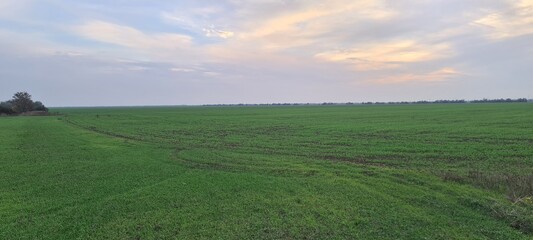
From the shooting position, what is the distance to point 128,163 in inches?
718

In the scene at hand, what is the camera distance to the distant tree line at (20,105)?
88.9 meters

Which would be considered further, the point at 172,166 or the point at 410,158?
the point at 410,158

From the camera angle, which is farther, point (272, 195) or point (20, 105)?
point (20, 105)

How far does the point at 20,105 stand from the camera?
94.2 m

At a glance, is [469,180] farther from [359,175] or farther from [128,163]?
[128,163]

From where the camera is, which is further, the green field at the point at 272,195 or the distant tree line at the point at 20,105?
the distant tree line at the point at 20,105

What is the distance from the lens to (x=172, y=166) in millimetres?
17375

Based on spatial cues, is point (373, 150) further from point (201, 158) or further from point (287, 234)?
point (287, 234)

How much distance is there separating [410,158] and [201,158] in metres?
11.2

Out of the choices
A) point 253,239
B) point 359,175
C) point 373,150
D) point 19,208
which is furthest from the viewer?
point 373,150

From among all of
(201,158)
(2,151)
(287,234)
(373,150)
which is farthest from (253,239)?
(2,151)

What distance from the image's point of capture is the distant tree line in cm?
8886

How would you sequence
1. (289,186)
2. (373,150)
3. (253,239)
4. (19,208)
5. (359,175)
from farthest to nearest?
(373,150)
(359,175)
(289,186)
(19,208)
(253,239)

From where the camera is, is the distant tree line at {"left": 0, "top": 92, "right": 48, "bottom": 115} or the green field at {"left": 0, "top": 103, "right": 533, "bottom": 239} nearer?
the green field at {"left": 0, "top": 103, "right": 533, "bottom": 239}
